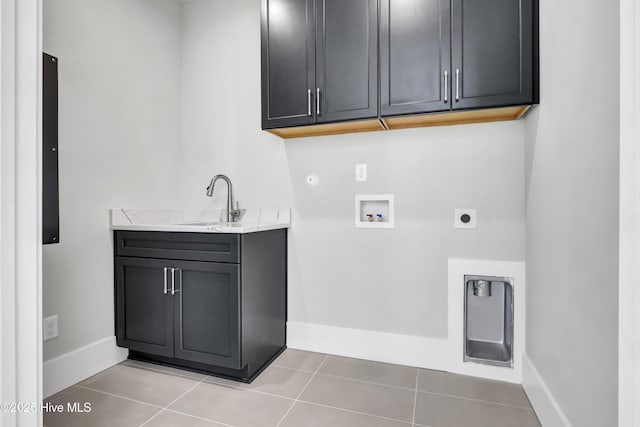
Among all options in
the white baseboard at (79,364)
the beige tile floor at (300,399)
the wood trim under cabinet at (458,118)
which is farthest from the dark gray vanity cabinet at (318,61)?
the white baseboard at (79,364)

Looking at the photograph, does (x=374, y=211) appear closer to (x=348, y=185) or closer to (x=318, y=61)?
(x=348, y=185)

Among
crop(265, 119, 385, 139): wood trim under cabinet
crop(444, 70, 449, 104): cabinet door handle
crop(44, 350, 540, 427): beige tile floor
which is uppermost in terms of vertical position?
crop(444, 70, 449, 104): cabinet door handle

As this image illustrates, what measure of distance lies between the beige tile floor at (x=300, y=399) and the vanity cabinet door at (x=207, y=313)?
172mm

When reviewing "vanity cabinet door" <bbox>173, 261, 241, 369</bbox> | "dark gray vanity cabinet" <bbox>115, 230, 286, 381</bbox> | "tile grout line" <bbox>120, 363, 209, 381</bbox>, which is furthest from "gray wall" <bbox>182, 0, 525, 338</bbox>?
"tile grout line" <bbox>120, 363, 209, 381</bbox>

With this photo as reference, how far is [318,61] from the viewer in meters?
1.93

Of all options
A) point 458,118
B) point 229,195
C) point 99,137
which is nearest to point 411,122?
point 458,118

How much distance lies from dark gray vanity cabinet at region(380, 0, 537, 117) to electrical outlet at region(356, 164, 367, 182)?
17.8 inches

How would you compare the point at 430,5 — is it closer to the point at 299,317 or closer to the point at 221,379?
the point at 299,317

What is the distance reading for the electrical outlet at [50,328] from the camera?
1.74 metres

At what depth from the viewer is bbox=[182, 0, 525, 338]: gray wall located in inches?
76.6

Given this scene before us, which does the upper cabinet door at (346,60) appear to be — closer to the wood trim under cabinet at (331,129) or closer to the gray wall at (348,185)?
the wood trim under cabinet at (331,129)

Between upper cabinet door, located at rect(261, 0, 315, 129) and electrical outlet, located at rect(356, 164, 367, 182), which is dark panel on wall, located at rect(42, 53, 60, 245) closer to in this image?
upper cabinet door, located at rect(261, 0, 315, 129)

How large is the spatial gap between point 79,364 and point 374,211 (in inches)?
77.3
